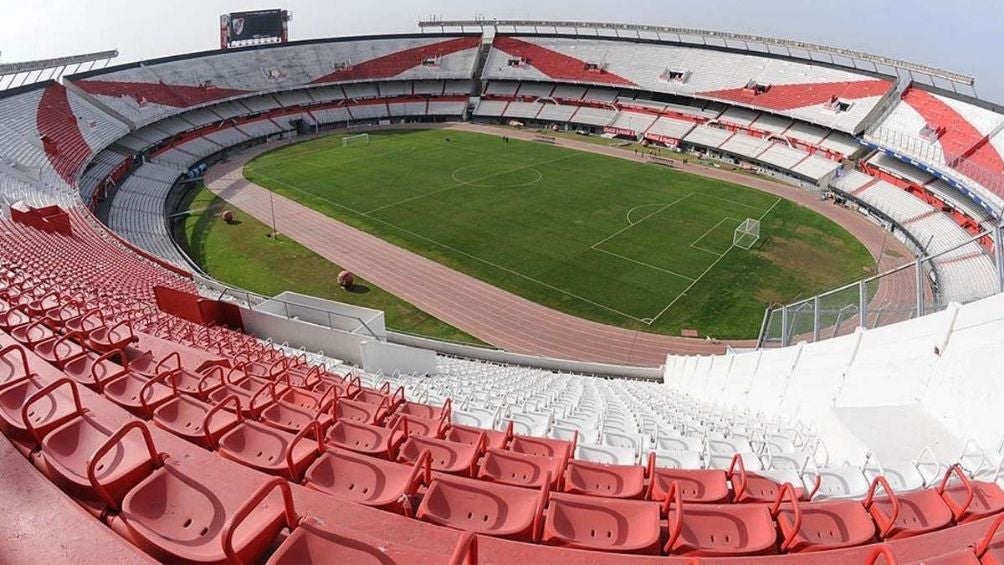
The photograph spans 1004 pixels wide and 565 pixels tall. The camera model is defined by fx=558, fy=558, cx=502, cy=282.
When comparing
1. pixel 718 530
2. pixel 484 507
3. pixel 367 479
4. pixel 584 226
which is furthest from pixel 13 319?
pixel 584 226

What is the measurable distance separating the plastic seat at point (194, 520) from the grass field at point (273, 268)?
2168 cm

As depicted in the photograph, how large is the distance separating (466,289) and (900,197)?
3379 cm

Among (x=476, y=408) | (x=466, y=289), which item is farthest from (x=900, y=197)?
(x=476, y=408)

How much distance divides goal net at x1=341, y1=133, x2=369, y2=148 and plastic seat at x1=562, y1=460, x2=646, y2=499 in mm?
55012

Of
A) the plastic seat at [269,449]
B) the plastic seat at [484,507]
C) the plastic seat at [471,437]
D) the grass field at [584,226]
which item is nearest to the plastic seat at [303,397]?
the plastic seat at [471,437]

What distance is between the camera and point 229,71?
61.6 m

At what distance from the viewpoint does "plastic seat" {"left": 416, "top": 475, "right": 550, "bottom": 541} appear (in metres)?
4.30

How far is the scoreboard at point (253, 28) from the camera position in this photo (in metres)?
64.1

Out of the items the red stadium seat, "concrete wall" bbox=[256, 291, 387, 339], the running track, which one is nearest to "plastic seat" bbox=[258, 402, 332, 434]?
the red stadium seat

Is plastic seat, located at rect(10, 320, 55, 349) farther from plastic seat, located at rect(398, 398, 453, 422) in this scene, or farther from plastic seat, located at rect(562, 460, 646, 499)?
plastic seat, located at rect(562, 460, 646, 499)

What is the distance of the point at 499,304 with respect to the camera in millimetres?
28859

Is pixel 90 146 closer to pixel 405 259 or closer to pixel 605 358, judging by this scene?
pixel 405 259

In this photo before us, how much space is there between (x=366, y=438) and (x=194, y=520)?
2.28m

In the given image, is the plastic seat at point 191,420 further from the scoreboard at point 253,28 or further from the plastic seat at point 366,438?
the scoreboard at point 253,28
